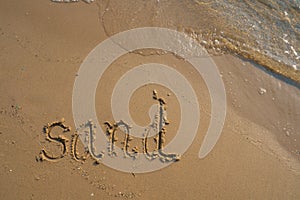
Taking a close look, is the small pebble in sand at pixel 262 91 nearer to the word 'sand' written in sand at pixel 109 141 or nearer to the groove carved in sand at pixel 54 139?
the word 'sand' written in sand at pixel 109 141

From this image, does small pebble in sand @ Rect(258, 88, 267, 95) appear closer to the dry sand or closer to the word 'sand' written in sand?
the dry sand

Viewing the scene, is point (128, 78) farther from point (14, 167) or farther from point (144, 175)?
point (14, 167)

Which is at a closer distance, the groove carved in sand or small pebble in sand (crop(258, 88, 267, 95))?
the groove carved in sand

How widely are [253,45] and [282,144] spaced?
1.40 meters

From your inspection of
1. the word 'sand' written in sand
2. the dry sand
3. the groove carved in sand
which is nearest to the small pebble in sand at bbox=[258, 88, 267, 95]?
the dry sand

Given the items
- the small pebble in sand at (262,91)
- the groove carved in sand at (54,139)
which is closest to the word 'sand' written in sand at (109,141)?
the groove carved in sand at (54,139)

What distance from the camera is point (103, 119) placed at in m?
3.83

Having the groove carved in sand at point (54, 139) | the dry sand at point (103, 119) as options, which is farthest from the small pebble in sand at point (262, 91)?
the groove carved in sand at point (54, 139)

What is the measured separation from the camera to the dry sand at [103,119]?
3570mm

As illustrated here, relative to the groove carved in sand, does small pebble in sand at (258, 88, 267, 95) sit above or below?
above

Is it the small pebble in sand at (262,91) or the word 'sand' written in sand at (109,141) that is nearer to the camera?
the word 'sand' written in sand at (109,141)

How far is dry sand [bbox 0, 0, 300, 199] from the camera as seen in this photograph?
357 cm

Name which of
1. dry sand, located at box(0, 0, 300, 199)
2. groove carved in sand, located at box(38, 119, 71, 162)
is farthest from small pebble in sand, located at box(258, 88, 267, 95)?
groove carved in sand, located at box(38, 119, 71, 162)

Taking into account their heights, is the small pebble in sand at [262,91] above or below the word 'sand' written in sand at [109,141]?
above
